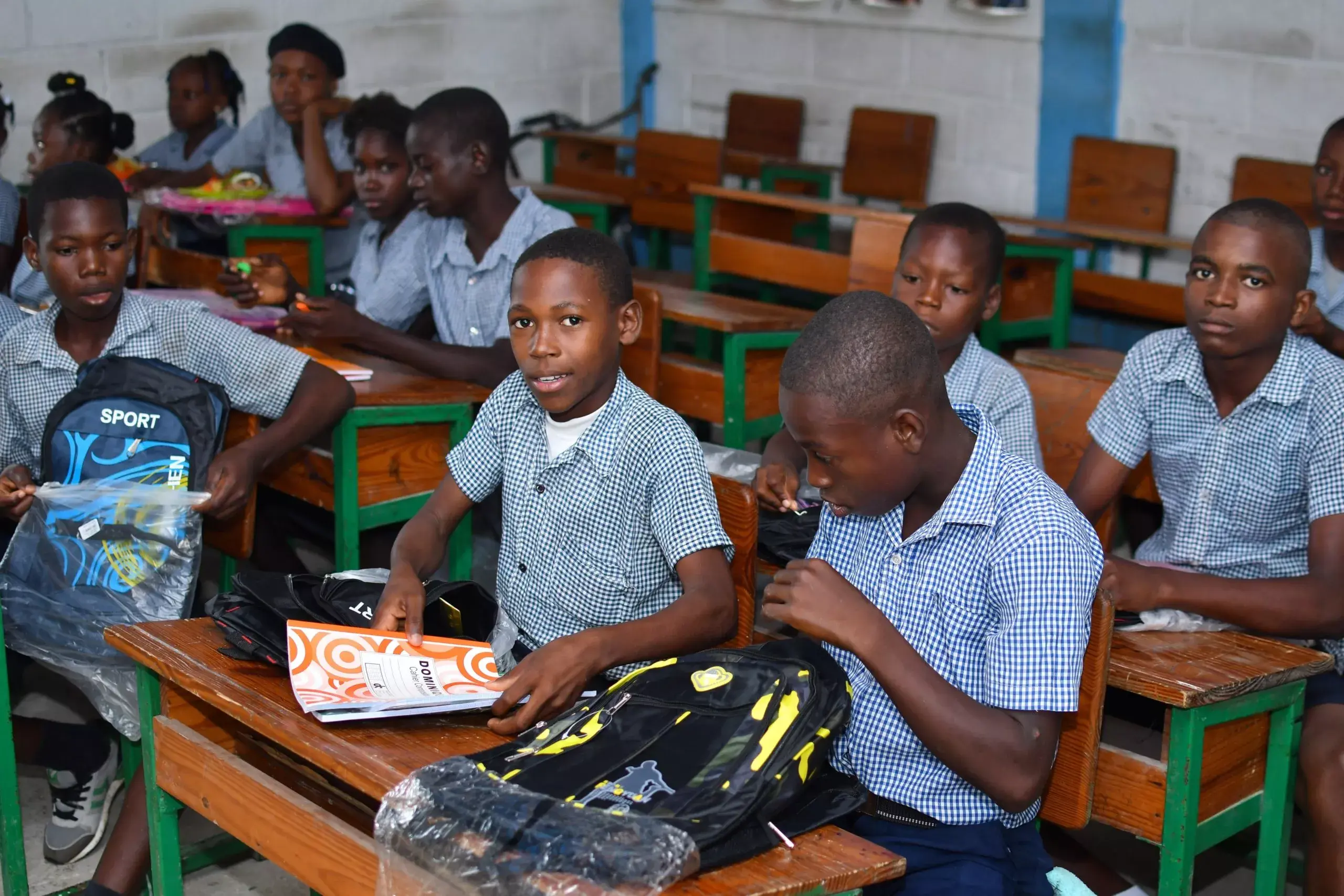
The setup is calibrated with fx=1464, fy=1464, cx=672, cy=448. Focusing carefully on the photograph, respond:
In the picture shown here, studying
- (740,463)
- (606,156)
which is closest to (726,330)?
(740,463)

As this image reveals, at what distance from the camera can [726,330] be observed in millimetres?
3406

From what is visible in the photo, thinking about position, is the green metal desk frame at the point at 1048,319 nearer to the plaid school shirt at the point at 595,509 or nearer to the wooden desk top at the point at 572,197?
the wooden desk top at the point at 572,197

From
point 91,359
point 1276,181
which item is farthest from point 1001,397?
point 1276,181

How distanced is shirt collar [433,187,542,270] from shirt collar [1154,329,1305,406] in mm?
1465

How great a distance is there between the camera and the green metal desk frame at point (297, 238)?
4289 millimetres

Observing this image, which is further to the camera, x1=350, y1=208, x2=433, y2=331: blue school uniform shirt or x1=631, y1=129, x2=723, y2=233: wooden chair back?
x1=631, y1=129, x2=723, y2=233: wooden chair back

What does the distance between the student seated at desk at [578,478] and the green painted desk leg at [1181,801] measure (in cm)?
55

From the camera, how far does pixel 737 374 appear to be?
3432mm

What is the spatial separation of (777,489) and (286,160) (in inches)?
127

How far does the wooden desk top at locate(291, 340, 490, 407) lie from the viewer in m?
2.78

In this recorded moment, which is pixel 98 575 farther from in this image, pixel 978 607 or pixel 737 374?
pixel 737 374

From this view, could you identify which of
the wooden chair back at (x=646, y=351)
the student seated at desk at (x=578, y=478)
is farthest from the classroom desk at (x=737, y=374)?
the student seated at desk at (x=578, y=478)

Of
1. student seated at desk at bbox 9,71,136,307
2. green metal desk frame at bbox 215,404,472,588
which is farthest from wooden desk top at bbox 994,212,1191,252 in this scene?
student seated at desk at bbox 9,71,136,307

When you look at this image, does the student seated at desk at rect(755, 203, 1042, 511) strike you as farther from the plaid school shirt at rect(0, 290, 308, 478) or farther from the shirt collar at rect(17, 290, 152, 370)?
the shirt collar at rect(17, 290, 152, 370)
